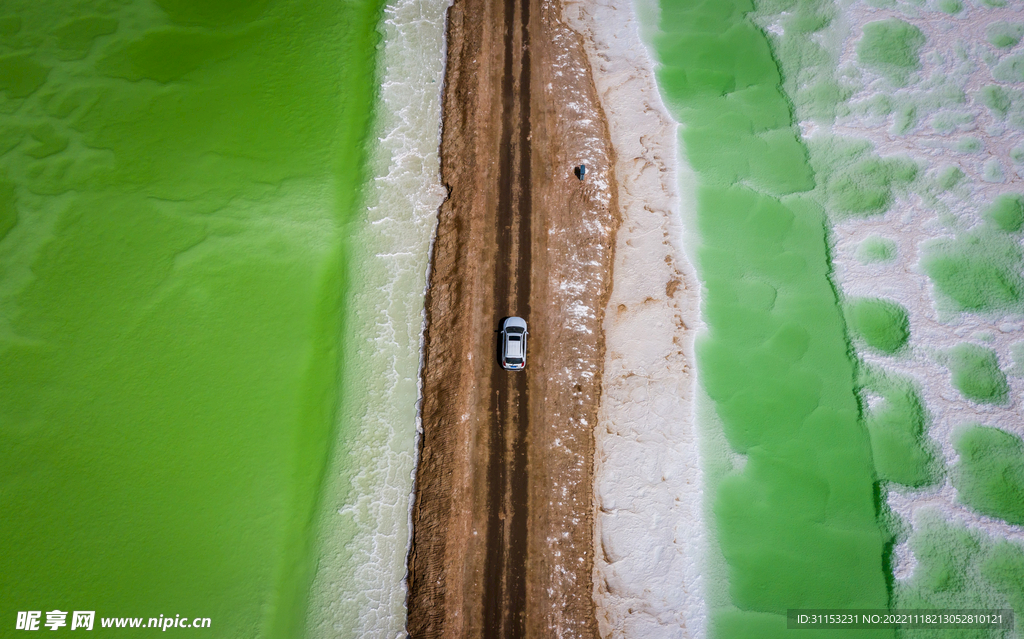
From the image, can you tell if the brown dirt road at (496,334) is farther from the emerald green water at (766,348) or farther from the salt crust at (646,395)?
the emerald green water at (766,348)

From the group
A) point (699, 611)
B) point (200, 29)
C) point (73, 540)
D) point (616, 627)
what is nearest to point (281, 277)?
point (73, 540)

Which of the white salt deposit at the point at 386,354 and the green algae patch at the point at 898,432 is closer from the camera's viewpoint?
the white salt deposit at the point at 386,354

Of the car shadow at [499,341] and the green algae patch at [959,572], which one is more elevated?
the car shadow at [499,341]

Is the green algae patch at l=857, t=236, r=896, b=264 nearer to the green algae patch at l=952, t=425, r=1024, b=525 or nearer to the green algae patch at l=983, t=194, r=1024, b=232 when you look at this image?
the green algae patch at l=983, t=194, r=1024, b=232

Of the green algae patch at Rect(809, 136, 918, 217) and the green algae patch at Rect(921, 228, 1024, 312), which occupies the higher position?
the green algae patch at Rect(809, 136, 918, 217)

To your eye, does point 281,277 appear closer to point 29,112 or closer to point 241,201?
point 241,201

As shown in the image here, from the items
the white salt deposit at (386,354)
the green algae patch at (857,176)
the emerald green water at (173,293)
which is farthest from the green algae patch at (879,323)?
the emerald green water at (173,293)

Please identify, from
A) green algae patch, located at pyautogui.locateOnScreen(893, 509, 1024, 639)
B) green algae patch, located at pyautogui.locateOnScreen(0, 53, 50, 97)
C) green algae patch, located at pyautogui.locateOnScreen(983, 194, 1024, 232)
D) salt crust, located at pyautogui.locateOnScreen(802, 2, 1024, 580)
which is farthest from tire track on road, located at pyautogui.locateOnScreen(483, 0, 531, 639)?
green algae patch, located at pyautogui.locateOnScreen(0, 53, 50, 97)

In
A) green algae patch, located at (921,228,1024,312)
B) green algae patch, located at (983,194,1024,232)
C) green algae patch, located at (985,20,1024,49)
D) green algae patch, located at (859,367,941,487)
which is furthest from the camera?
green algae patch, located at (985,20,1024,49)

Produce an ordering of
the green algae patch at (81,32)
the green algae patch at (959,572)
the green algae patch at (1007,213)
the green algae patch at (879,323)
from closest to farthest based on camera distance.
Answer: the green algae patch at (959,572)
the green algae patch at (879,323)
the green algae patch at (1007,213)
the green algae patch at (81,32)
